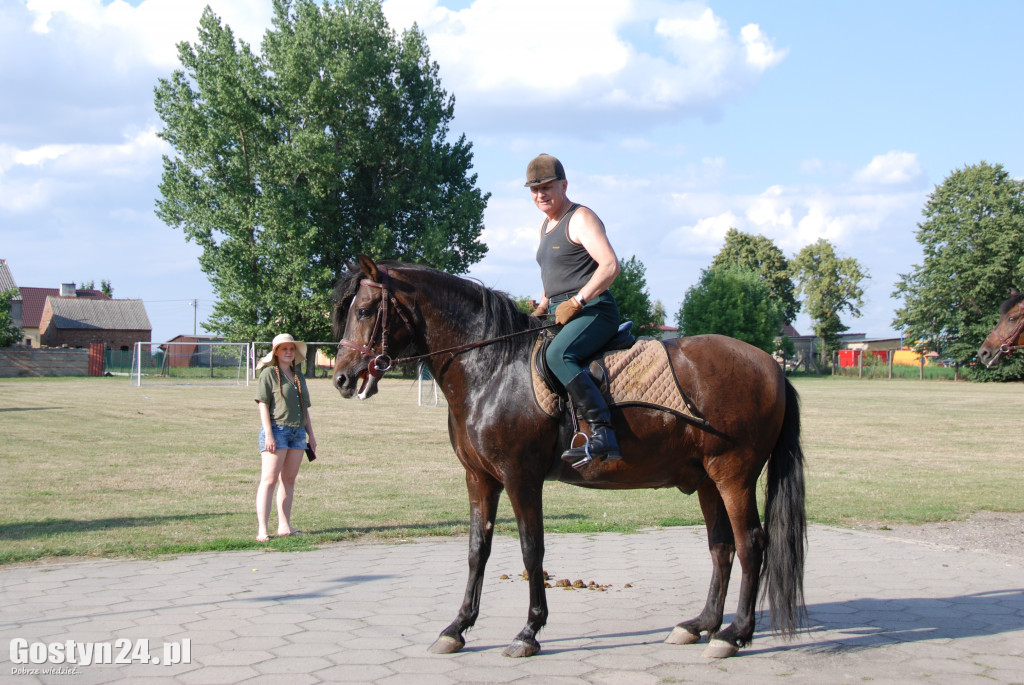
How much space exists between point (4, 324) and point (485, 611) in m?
69.9

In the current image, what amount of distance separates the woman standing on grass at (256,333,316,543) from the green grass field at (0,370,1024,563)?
59 cm

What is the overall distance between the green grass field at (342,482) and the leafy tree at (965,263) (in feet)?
135

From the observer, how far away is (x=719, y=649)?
5.28 meters

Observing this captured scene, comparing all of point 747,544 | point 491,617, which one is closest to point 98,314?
point 491,617

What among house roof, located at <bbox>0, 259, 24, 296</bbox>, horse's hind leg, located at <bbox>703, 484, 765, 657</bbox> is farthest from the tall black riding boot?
house roof, located at <bbox>0, 259, 24, 296</bbox>

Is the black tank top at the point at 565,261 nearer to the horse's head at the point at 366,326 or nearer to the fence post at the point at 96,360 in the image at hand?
the horse's head at the point at 366,326

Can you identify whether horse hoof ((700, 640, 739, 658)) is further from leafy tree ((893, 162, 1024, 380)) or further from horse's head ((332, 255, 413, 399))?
leafy tree ((893, 162, 1024, 380))

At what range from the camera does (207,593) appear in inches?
260

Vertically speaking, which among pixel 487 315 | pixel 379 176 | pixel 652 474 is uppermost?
pixel 379 176

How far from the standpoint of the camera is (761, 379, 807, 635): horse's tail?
5551 mm

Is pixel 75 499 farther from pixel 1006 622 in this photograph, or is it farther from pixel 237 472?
pixel 1006 622

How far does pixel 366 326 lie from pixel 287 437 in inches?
183

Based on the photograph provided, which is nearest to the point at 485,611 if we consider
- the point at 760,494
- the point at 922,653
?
the point at 922,653

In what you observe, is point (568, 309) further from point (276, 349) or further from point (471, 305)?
point (276, 349)
